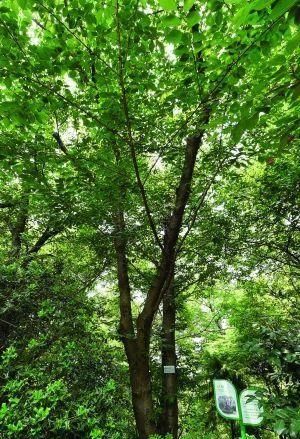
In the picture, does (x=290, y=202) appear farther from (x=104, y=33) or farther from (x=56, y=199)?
(x=104, y=33)

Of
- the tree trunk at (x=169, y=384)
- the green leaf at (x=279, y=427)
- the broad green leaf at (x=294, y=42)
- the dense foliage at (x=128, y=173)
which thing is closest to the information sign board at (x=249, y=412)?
the dense foliage at (x=128, y=173)

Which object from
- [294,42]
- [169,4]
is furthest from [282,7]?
[169,4]

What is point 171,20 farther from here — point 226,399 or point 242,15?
point 226,399

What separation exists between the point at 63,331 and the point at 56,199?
1.76 metres

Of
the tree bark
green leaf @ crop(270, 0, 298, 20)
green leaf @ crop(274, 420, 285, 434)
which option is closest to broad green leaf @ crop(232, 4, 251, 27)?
green leaf @ crop(270, 0, 298, 20)

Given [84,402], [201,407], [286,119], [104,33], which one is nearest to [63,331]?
[84,402]

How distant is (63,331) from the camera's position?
4.43 m

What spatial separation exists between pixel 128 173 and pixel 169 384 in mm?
6828

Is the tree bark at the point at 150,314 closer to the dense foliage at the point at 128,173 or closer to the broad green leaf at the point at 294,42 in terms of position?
the dense foliage at the point at 128,173

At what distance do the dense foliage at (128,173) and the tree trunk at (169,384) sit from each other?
103mm

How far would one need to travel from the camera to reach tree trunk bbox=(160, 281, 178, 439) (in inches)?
336

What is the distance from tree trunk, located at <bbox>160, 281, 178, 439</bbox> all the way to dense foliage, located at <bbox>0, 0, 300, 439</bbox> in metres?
0.10

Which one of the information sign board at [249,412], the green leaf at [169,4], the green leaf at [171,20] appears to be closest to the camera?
the green leaf at [169,4]

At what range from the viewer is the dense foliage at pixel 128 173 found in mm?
2572
